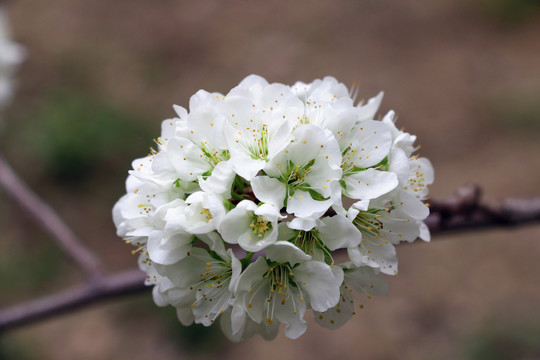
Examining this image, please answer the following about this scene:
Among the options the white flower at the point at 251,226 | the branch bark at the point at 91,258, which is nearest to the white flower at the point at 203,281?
the white flower at the point at 251,226

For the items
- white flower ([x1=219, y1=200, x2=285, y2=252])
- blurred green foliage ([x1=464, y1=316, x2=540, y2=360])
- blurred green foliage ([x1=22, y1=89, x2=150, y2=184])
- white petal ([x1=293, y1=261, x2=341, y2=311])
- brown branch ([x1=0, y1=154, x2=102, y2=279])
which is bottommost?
blurred green foliage ([x1=464, y1=316, x2=540, y2=360])

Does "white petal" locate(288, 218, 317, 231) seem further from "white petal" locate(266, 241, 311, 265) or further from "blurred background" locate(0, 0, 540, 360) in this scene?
"blurred background" locate(0, 0, 540, 360)

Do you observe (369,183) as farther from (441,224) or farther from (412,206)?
(441,224)

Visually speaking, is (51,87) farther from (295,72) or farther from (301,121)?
(301,121)

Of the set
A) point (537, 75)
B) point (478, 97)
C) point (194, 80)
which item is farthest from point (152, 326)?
point (537, 75)

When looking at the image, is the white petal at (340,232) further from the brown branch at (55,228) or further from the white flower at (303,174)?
the brown branch at (55,228)

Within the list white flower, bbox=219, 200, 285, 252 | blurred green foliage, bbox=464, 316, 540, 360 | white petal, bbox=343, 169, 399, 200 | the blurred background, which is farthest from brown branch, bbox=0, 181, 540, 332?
blurred green foliage, bbox=464, 316, 540, 360
